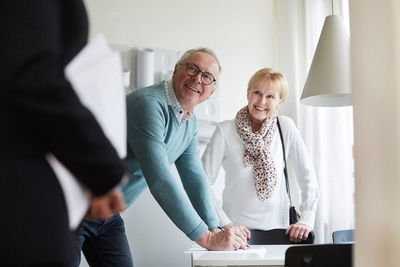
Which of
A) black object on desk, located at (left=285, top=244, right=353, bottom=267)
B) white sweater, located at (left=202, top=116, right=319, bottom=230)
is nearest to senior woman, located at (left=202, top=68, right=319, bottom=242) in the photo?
white sweater, located at (left=202, top=116, right=319, bottom=230)

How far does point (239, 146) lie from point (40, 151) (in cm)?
234

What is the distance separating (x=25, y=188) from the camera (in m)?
0.68

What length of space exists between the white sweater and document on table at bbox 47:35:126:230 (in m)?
2.14

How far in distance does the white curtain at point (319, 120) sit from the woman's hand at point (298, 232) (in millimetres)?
1194

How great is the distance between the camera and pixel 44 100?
2.27 feet

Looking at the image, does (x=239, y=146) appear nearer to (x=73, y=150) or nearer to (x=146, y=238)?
(x=146, y=238)

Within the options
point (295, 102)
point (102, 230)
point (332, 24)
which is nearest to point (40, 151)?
point (102, 230)

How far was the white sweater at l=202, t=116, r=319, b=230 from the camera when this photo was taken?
289 centimetres

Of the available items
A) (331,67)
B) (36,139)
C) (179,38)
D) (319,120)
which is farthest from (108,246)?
(319,120)

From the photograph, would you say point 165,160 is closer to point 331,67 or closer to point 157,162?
point 157,162

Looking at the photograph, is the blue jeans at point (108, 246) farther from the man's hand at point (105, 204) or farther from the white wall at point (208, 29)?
the white wall at point (208, 29)

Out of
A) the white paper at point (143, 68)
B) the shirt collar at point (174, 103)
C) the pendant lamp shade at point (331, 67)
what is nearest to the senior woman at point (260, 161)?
the pendant lamp shade at point (331, 67)

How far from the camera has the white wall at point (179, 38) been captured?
3.62m

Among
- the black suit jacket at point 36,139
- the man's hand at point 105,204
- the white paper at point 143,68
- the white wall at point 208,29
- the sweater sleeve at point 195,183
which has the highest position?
the white wall at point 208,29
